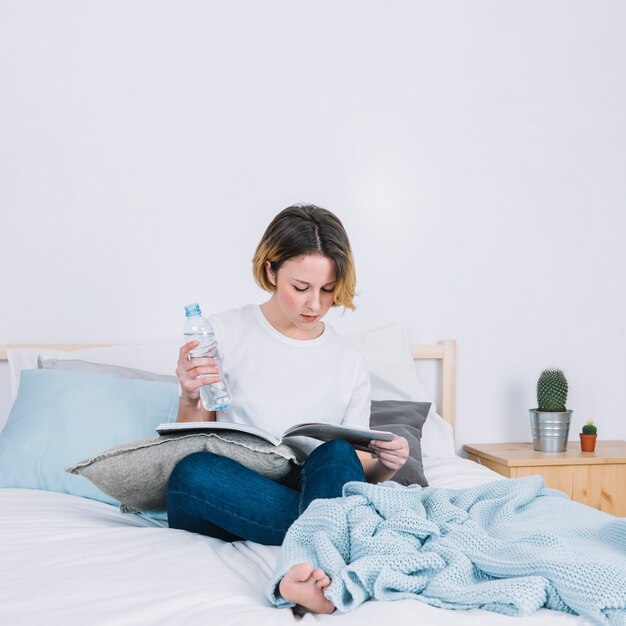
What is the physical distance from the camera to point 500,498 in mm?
1293

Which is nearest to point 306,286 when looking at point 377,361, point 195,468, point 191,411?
point 191,411

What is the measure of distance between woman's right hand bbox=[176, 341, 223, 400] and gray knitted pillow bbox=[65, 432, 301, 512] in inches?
4.9

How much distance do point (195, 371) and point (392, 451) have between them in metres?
0.41

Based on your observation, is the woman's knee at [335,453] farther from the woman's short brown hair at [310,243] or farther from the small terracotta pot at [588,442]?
the small terracotta pot at [588,442]

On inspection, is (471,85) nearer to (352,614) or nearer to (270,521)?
(270,521)

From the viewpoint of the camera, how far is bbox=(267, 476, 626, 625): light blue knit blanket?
95 centimetres

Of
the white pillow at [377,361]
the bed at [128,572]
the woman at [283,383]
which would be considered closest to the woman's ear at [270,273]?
the woman at [283,383]

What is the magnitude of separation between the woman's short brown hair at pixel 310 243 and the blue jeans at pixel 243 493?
405 mm

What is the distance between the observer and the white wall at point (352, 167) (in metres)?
2.30

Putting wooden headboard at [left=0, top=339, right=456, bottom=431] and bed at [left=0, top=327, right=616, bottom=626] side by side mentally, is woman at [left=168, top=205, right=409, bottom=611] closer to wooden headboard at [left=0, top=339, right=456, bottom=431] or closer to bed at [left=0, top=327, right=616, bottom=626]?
bed at [left=0, top=327, right=616, bottom=626]

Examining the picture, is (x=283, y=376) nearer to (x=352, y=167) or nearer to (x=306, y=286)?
(x=306, y=286)

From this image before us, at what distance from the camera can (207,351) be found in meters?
1.51

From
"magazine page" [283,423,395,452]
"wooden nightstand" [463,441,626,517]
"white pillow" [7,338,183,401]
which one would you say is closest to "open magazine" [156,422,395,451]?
"magazine page" [283,423,395,452]

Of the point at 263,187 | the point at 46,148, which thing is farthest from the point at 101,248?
the point at 263,187
